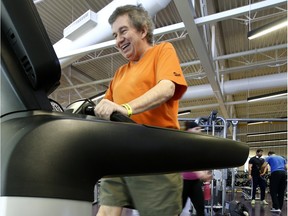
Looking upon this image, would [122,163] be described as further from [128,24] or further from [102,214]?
[102,214]

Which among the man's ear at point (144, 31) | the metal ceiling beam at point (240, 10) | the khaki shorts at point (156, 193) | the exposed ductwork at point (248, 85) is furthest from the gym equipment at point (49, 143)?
the exposed ductwork at point (248, 85)

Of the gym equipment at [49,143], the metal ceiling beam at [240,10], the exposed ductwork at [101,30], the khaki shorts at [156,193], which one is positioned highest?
the metal ceiling beam at [240,10]

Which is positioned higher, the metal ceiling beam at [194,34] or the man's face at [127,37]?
the metal ceiling beam at [194,34]

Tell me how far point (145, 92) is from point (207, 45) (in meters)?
5.30

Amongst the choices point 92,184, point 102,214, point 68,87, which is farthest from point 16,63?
point 68,87

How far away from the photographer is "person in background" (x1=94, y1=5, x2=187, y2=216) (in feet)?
2.93

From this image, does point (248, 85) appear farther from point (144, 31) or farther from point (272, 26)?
point (144, 31)

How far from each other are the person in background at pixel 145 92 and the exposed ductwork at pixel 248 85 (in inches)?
271

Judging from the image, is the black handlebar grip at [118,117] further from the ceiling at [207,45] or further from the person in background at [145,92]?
the ceiling at [207,45]

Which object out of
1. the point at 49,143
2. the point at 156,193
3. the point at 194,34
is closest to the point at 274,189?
the point at 194,34

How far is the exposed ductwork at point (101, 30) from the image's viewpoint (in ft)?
13.3

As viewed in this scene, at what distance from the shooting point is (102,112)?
0.54 metres

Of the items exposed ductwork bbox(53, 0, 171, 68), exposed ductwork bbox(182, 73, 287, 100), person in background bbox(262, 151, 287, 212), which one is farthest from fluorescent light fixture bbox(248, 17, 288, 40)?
exposed ductwork bbox(182, 73, 287, 100)

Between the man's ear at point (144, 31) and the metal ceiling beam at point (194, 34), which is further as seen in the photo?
the metal ceiling beam at point (194, 34)
